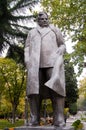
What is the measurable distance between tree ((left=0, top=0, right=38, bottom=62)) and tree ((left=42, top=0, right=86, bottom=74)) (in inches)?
80.2

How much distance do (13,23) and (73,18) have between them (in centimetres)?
403

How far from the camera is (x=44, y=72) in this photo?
7805 millimetres

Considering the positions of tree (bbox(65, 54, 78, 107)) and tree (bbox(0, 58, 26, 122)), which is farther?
tree (bbox(65, 54, 78, 107))

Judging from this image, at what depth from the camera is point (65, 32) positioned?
2278 centimetres

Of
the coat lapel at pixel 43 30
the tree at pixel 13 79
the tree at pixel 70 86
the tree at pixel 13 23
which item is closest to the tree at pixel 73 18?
the tree at pixel 13 23

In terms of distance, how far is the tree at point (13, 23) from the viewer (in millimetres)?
23172

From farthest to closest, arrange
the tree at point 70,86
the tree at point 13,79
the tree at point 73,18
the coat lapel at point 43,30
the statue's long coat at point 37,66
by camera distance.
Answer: the tree at point 70,86, the tree at point 13,79, the tree at point 73,18, the coat lapel at point 43,30, the statue's long coat at point 37,66

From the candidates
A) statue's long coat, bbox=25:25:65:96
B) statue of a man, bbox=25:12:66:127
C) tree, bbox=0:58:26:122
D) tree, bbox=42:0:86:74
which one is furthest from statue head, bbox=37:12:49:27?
tree, bbox=0:58:26:122

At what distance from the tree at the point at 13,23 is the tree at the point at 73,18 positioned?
2038mm

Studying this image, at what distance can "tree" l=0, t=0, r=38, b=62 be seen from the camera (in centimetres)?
2317

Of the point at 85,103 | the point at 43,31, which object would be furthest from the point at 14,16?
the point at 85,103

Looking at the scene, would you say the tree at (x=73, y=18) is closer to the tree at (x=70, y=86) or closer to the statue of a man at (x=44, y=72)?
the statue of a man at (x=44, y=72)

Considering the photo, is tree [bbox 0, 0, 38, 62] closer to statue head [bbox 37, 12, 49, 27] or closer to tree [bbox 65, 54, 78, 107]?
statue head [bbox 37, 12, 49, 27]

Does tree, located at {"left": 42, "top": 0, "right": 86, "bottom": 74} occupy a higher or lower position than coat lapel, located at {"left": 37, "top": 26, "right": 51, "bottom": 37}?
higher
